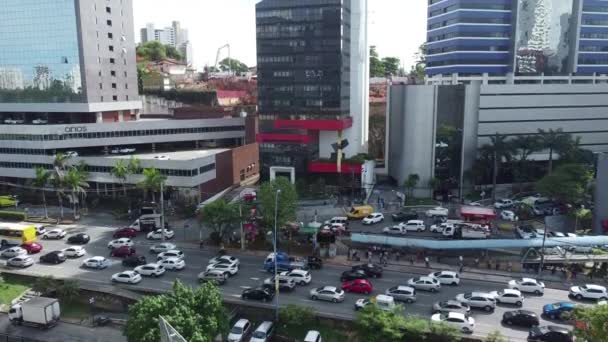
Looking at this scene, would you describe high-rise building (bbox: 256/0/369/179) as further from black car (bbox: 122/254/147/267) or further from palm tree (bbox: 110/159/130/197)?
black car (bbox: 122/254/147/267)

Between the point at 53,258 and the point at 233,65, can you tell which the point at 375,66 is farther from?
the point at 53,258

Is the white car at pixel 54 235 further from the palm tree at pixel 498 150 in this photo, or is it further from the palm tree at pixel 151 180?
the palm tree at pixel 498 150

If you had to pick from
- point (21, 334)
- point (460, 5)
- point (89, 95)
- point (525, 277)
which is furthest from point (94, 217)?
point (460, 5)

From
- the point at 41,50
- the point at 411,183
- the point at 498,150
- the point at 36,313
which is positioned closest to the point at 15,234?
the point at 36,313

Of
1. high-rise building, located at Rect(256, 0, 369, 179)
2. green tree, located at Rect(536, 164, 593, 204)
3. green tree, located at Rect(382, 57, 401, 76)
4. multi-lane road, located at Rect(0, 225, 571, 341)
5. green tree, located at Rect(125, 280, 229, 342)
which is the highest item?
green tree, located at Rect(382, 57, 401, 76)

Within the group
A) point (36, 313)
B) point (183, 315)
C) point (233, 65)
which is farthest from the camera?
point (233, 65)

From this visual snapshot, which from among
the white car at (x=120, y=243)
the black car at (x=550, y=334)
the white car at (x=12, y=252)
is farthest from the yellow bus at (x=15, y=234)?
the black car at (x=550, y=334)

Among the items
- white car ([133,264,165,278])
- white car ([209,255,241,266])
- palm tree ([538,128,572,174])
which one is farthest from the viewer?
palm tree ([538,128,572,174])

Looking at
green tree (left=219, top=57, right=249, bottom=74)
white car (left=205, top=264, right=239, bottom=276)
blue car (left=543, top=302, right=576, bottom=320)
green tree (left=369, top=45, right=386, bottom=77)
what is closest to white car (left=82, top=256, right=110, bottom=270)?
white car (left=205, top=264, right=239, bottom=276)
